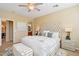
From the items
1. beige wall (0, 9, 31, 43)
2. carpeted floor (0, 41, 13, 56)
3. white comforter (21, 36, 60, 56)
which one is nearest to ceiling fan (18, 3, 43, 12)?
beige wall (0, 9, 31, 43)

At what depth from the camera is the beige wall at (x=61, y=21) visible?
2.56 m

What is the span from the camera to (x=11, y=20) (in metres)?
2.35

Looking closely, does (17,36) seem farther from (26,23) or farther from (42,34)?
(42,34)

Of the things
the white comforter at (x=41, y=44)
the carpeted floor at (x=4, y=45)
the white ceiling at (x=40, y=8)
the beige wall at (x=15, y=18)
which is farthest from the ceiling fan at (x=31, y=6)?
the carpeted floor at (x=4, y=45)

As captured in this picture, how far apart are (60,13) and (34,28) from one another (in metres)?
0.90

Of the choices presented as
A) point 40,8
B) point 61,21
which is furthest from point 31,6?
point 61,21

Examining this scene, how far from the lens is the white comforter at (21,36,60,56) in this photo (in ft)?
7.84

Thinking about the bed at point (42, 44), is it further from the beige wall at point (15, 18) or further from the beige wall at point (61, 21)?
the beige wall at point (61, 21)

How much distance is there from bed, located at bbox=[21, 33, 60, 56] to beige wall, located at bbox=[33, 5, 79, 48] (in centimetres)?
31

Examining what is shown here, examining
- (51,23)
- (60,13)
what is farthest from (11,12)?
(60,13)

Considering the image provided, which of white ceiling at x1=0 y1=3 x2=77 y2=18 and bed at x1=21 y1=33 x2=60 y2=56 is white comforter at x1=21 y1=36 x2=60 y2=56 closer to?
bed at x1=21 y1=33 x2=60 y2=56

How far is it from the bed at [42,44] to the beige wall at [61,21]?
31 centimetres

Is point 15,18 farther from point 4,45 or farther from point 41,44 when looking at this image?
point 41,44

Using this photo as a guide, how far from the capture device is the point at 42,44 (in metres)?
2.40
